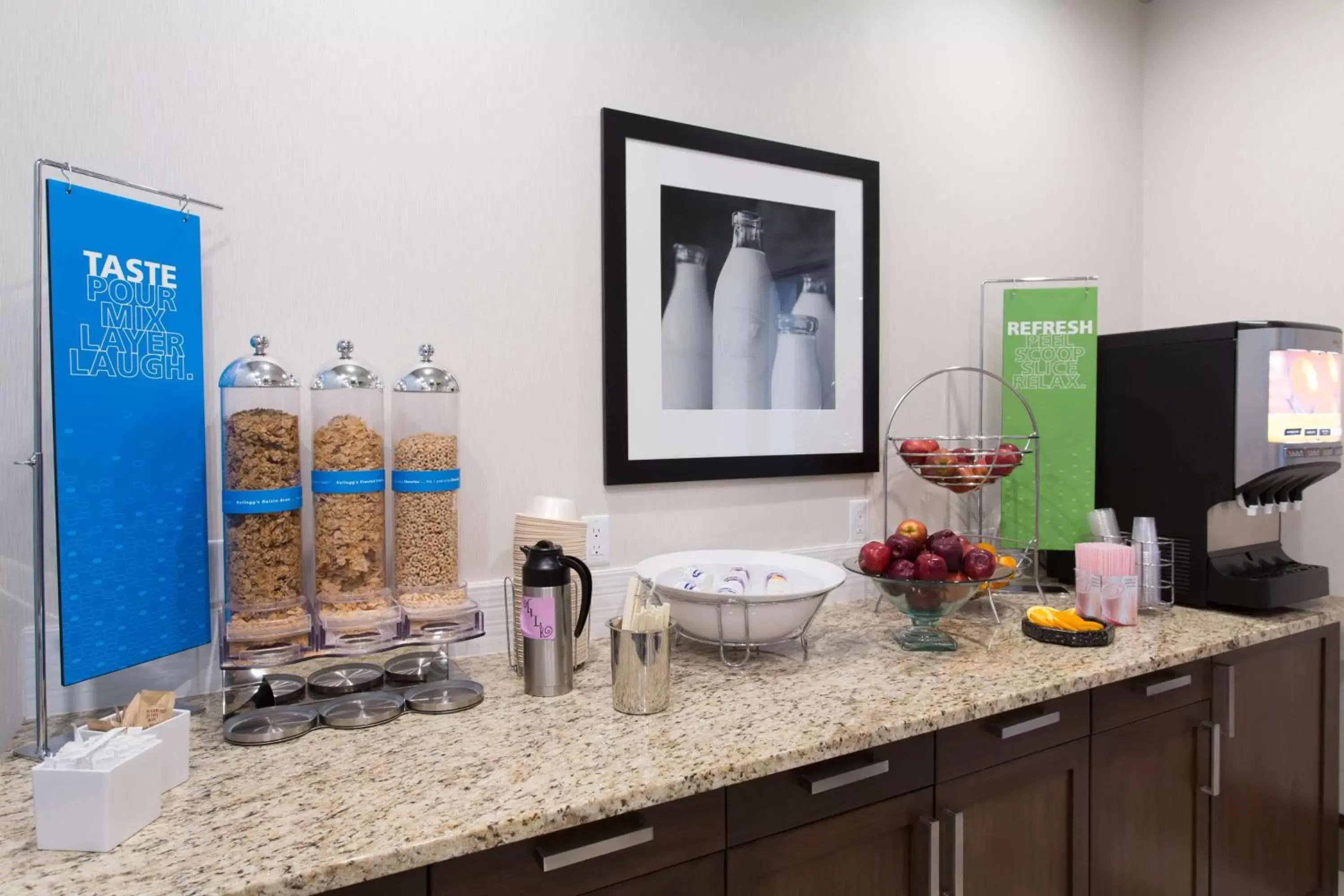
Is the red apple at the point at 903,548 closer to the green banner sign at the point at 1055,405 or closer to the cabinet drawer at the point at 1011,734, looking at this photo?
the cabinet drawer at the point at 1011,734

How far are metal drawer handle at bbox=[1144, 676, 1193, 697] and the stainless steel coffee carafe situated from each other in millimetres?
1218

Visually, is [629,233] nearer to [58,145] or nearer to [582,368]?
[582,368]

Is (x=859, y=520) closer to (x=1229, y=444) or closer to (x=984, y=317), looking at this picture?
(x=984, y=317)

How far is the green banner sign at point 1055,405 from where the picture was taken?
2.28 metres

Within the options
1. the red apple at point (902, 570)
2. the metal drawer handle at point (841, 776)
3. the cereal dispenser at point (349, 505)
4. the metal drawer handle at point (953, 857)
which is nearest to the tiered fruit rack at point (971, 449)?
the red apple at point (902, 570)

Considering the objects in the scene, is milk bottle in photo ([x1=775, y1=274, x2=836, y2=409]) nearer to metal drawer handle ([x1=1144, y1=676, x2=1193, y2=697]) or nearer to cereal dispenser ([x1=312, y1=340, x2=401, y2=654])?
metal drawer handle ([x1=1144, y1=676, x2=1193, y2=697])

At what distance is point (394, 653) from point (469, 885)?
0.69 m

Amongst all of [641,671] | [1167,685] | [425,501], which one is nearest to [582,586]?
[641,671]

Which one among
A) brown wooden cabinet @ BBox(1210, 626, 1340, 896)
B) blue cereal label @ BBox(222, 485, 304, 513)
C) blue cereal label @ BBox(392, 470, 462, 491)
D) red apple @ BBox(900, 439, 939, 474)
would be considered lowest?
brown wooden cabinet @ BBox(1210, 626, 1340, 896)

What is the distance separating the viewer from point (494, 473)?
5.78 feet

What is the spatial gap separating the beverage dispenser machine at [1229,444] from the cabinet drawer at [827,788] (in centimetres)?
114

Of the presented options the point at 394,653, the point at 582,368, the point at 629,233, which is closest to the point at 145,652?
the point at 394,653

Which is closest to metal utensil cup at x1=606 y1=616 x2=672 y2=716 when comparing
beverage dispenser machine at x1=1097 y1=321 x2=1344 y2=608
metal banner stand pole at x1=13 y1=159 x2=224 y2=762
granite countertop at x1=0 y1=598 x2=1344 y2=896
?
granite countertop at x1=0 y1=598 x2=1344 y2=896

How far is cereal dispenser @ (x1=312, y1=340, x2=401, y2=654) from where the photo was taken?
1.44 meters
